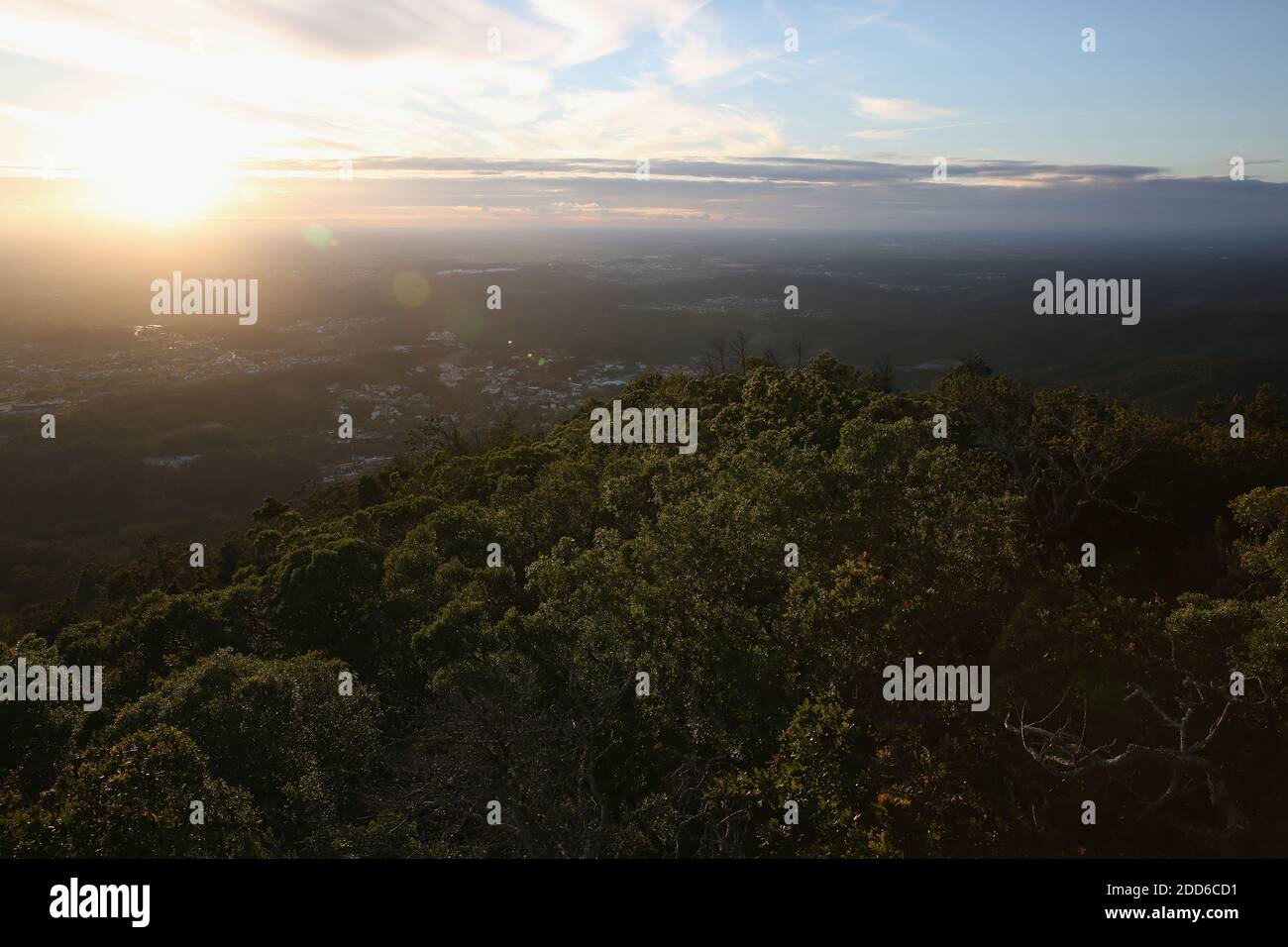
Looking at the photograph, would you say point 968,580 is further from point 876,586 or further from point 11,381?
point 11,381

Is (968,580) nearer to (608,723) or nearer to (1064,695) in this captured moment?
(1064,695)
